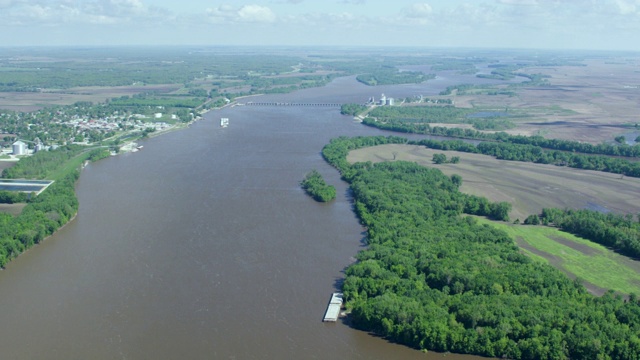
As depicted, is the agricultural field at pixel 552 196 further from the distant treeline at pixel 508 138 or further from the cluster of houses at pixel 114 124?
the cluster of houses at pixel 114 124

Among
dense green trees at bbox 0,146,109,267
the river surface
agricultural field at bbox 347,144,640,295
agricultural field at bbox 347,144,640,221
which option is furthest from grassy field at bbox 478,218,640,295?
dense green trees at bbox 0,146,109,267

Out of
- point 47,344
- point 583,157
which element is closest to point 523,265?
point 47,344

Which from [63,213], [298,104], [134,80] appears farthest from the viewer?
[134,80]

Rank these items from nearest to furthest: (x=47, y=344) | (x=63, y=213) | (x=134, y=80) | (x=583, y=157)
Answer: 1. (x=47, y=344)
2. (x=63, y=213)
3. (x=583, y=157)
4. (x=134, y=80)

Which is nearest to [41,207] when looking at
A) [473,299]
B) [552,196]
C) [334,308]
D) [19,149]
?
[334,308]

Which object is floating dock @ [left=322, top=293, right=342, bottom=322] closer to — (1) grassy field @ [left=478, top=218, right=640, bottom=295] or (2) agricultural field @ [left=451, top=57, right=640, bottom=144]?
(1) grassy field @ [left=478, top=218, right=640, bottom=295]

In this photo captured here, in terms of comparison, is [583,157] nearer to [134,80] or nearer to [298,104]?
[298,104]

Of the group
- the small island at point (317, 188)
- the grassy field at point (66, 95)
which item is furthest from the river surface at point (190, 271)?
the grassy field at point (66, 95)

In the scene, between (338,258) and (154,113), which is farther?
(154,113)
